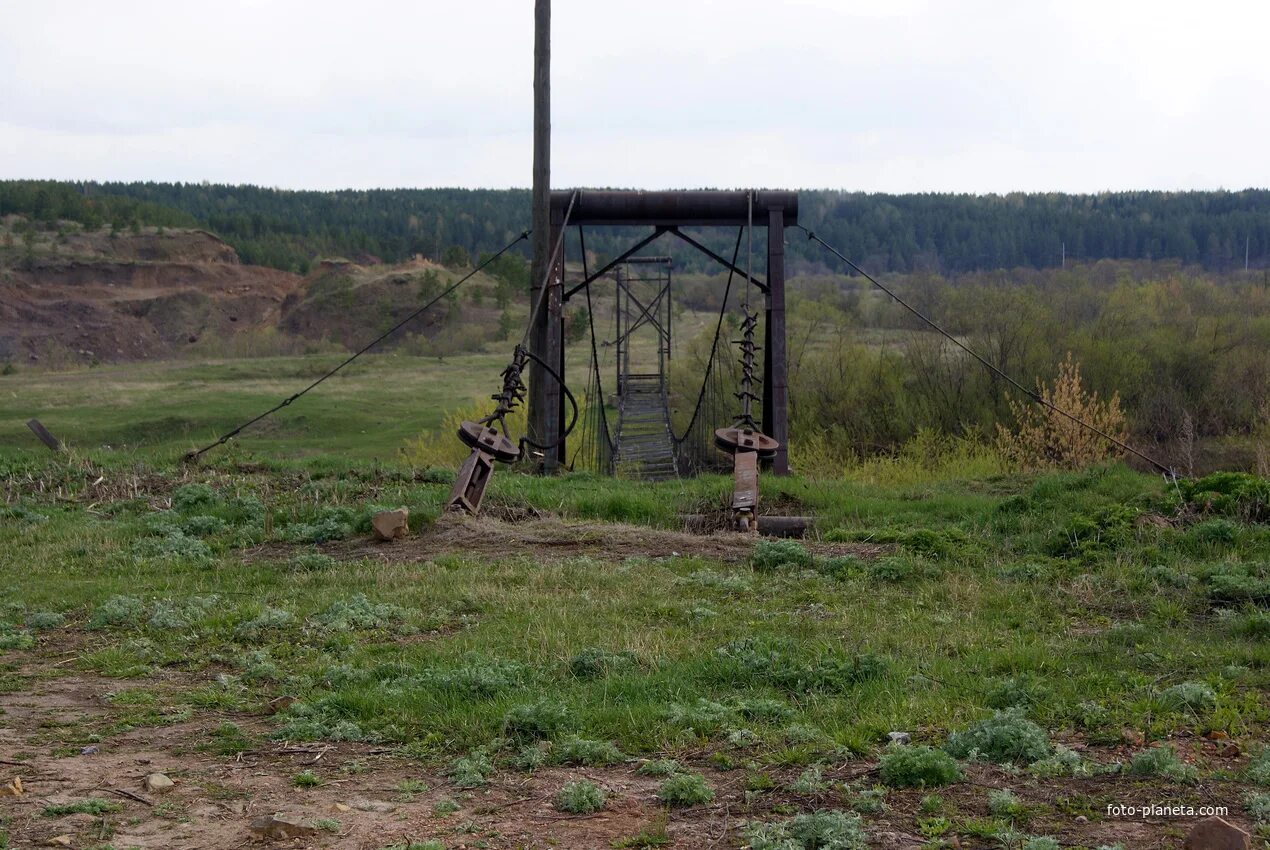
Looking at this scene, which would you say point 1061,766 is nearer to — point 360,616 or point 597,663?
point 597,663

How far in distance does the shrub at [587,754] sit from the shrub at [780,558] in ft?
12.6

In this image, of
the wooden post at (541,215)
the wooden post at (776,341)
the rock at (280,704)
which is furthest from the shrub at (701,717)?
the wooden post at (541,215)

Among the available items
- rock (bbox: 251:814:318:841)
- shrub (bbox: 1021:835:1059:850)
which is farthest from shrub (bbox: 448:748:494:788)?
shrub (bbox: 1021:835:1059:850)

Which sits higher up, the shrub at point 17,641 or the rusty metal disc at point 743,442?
the rusty metal disc at point 743,442

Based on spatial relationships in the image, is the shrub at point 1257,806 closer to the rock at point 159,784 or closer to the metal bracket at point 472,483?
the rock at point 159,784

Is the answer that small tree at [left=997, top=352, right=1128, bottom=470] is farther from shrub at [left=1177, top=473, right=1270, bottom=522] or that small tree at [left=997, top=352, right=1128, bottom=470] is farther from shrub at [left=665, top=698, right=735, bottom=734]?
shrub at [left=665, top=698, right=735, bottom=734]

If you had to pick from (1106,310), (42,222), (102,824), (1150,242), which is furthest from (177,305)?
(102,824)

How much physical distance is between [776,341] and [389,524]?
17.8ft

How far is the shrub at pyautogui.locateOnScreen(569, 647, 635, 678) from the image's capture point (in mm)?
5887

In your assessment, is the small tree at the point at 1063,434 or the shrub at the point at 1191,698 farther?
the small tree at the point at 1063,434

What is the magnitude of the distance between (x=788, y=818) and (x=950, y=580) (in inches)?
161

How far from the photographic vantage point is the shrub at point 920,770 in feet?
14.1

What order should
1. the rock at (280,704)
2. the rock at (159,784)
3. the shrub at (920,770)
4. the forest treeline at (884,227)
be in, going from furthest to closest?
the forest treeline at (884,227), the rock at (280,704), the rock at (159,784), the shrub at (920,770)

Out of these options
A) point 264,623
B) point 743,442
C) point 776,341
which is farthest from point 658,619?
point 776,341
